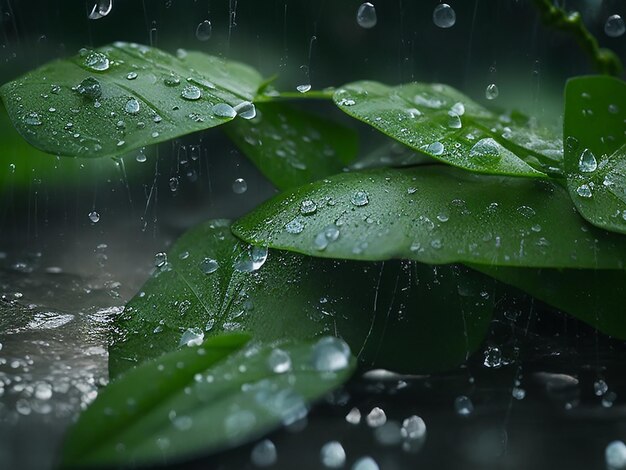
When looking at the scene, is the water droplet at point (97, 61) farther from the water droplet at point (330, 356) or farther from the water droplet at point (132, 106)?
the water droplet at point (330, 356)

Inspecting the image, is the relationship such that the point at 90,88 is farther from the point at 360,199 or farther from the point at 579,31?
the point at 579,31

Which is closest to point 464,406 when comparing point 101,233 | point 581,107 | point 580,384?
point 580,384

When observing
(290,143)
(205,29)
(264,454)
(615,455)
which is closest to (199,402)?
(264,454)

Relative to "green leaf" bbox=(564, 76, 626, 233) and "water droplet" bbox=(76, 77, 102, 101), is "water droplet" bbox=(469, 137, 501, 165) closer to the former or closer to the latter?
"green leaf" bbox=(564, 76, 626, 233)

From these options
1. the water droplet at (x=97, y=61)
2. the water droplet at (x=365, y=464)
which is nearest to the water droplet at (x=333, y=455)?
the water droplet at (x=365, y=464)

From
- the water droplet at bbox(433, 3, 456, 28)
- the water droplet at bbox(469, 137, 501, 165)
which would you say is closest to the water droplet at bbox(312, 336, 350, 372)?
the water droplet at bbox(469, 137, 501, 165)

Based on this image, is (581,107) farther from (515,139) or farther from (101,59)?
(101,59)
